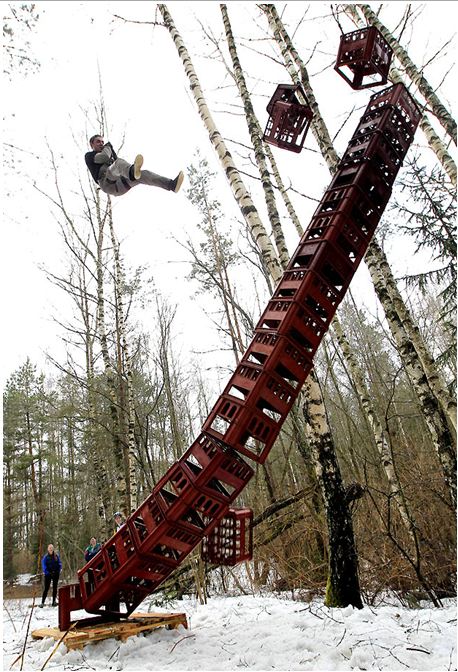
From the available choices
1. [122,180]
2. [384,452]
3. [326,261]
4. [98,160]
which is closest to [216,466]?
[326,261]

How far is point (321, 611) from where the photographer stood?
17.0 ft

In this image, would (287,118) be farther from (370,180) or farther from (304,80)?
(304,80)

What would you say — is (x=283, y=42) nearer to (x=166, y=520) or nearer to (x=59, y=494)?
(x=166, y=520)

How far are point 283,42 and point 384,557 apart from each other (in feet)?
31.6

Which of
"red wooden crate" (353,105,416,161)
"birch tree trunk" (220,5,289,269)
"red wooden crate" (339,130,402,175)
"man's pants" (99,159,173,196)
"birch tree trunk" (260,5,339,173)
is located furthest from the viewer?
"birch tree trunk" (260,5,339,173)

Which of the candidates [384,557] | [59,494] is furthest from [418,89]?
[59,494]

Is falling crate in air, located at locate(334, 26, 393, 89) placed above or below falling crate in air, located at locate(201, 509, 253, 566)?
above

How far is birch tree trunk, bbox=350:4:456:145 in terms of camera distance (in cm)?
774

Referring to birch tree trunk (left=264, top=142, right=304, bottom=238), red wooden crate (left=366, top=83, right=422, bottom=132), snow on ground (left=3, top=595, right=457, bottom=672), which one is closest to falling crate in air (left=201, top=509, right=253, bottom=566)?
snow on ground (left=3, top=595, right=457, bottom=672)

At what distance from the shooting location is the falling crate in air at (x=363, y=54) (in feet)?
17.1

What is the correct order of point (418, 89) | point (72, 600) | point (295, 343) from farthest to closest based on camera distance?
1. point (418, 89)
2. point (72, 600)
3. point (295, 343)

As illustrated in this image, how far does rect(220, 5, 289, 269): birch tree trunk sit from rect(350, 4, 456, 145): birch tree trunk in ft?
8.13

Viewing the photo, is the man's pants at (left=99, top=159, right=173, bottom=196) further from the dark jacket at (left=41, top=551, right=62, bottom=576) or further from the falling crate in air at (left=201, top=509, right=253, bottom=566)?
the dark jacket at (left=41, top=551, right=62, bottom=576)

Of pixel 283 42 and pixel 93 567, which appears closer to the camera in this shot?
pixel 93 567
